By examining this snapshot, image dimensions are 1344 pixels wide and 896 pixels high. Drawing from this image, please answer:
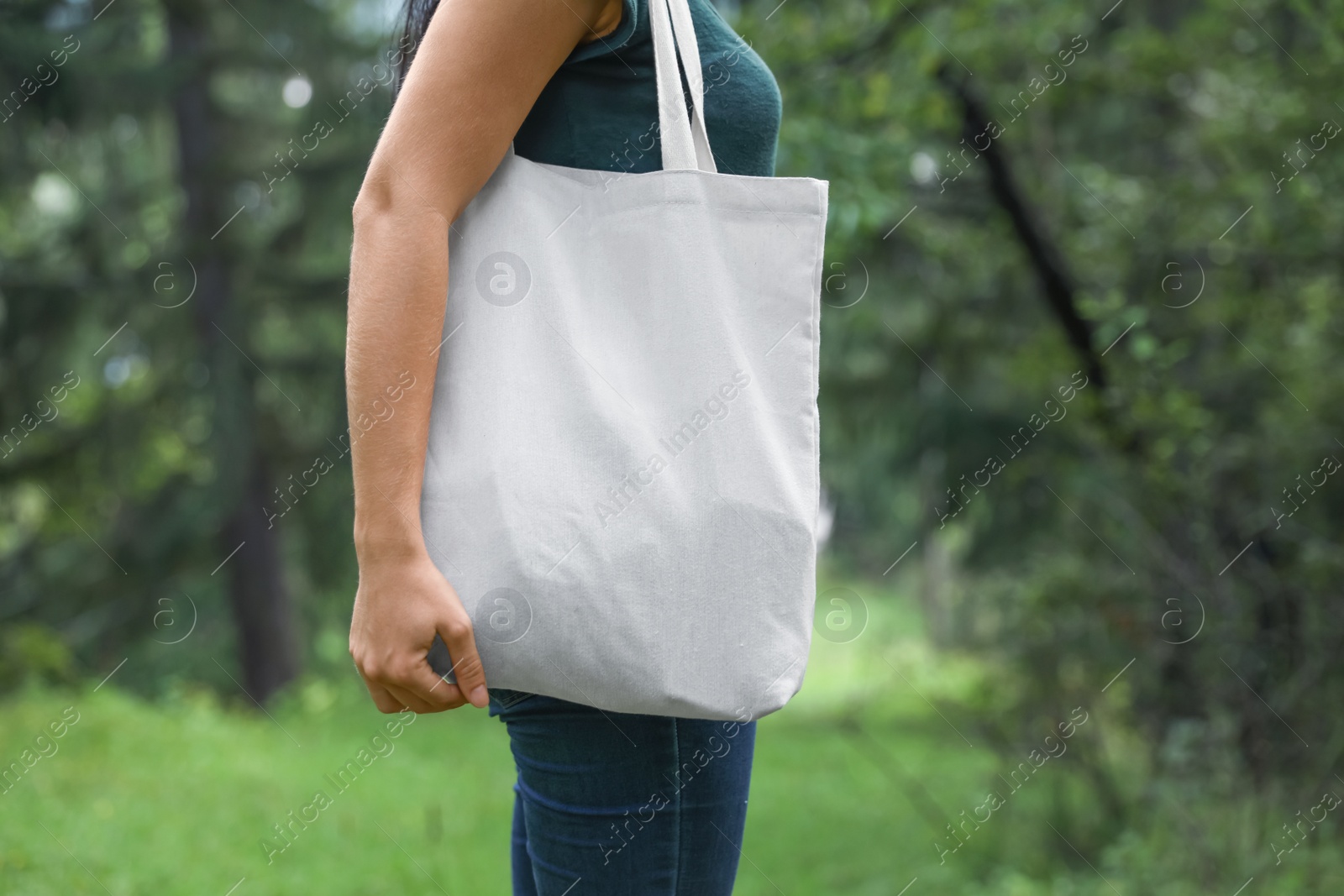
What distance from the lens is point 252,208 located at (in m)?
7.39

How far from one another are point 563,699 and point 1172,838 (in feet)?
10.1

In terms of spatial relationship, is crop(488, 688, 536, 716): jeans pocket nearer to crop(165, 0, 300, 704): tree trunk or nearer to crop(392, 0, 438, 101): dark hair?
crop(392, 0, 438, 101): dark hair

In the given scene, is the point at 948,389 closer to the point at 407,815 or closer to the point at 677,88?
the point at 407,815

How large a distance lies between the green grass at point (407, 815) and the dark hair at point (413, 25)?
6.33ft

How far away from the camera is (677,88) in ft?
2.95

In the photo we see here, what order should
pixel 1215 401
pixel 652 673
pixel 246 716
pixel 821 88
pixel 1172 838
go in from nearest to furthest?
pixel 652 673 → pixel 1172 838 → pixel 821 88 → pixel 1215 401 → pixel 246 716

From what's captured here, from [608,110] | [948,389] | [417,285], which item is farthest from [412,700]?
[948,389]

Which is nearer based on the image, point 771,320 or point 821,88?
point 771,320

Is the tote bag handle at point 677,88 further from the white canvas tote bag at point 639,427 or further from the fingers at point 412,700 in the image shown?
the fingers at point 412,700

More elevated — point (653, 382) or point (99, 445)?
point (653, 382)

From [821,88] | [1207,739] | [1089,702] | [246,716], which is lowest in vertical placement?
[246,716]

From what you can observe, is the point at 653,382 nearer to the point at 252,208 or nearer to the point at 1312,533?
the point at 1312,533

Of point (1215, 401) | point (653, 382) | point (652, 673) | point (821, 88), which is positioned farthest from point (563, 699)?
point (1215, 401)

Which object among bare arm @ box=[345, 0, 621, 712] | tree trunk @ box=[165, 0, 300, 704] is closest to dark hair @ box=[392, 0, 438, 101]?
bare arm @ box=[345, 0, 621, 712]
